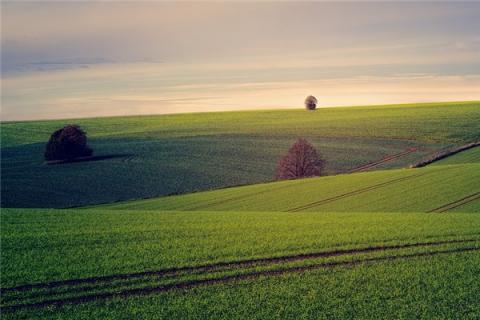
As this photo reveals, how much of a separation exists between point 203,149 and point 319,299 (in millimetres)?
50221

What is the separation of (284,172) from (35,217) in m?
27.9

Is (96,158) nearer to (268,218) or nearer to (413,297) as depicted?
(268,218)

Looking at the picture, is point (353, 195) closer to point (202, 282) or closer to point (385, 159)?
point (202, 282)

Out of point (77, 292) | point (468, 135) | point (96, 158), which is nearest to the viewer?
point (77, 292)

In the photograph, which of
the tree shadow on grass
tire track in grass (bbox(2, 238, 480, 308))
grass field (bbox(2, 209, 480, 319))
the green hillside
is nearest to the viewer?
grass field (bbox(2, 209, 480, 319))

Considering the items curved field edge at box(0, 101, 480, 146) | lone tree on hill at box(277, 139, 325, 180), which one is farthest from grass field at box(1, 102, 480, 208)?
lone tree on hill at box(277, 139, 325, 180)

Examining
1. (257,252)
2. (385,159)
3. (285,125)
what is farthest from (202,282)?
(285,125)

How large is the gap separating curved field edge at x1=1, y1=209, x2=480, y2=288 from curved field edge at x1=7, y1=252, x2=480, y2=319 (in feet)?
6.28

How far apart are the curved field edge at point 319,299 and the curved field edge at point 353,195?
49.2 ft

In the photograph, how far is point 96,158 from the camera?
57.2 metres

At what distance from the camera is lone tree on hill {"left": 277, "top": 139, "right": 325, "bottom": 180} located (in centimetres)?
4528

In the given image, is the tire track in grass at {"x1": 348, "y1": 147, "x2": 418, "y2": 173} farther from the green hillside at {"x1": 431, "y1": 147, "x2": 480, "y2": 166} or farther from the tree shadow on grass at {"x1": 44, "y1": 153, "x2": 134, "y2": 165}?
the tree shadow on grass at {"x1": 44, "y1": 153, "x2": 134, "y2": 165}

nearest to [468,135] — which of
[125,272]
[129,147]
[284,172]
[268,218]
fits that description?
[284,172]

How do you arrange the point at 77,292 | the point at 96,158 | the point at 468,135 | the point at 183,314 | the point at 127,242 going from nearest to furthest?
the point at 183,314 < the point at 77,292 < the point at 127,242 < the point at 96,158 < the point at 468,135
